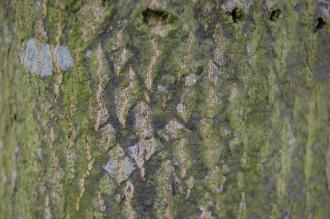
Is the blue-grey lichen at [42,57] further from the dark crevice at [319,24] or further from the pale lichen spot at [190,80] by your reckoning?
the dark crevice at [319,24]

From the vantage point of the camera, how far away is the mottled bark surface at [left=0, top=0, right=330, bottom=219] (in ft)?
2.62

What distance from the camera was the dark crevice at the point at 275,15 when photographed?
85 centimetres

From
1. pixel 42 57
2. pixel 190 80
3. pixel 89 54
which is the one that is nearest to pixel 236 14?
pixel 190 80

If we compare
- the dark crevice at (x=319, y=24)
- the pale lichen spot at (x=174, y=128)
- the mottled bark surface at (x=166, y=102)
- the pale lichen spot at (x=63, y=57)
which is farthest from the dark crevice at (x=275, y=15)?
the pale lichen spot at (x=63, y=57)

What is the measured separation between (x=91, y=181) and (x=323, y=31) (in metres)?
0.58

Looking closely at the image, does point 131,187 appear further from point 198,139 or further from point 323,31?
point 323,31

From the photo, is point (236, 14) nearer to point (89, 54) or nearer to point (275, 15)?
point (275, 15)

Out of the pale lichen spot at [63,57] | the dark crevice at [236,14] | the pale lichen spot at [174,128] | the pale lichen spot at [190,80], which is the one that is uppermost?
the dark crevice at [236,14]

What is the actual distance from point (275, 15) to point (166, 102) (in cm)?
28

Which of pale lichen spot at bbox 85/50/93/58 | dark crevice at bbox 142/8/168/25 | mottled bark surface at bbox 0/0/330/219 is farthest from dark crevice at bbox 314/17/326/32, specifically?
pale lichen spot at bbox 85/50/93/58

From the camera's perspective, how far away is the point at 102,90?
2.68ft

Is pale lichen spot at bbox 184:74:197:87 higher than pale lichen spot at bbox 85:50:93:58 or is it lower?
lower

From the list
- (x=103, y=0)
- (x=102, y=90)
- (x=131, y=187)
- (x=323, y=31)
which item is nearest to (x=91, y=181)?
(x=131, y=187)

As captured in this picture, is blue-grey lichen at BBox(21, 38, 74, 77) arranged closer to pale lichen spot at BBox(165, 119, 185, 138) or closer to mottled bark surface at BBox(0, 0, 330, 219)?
mottled bark surface at BBox(0, 0, 330, 219)
